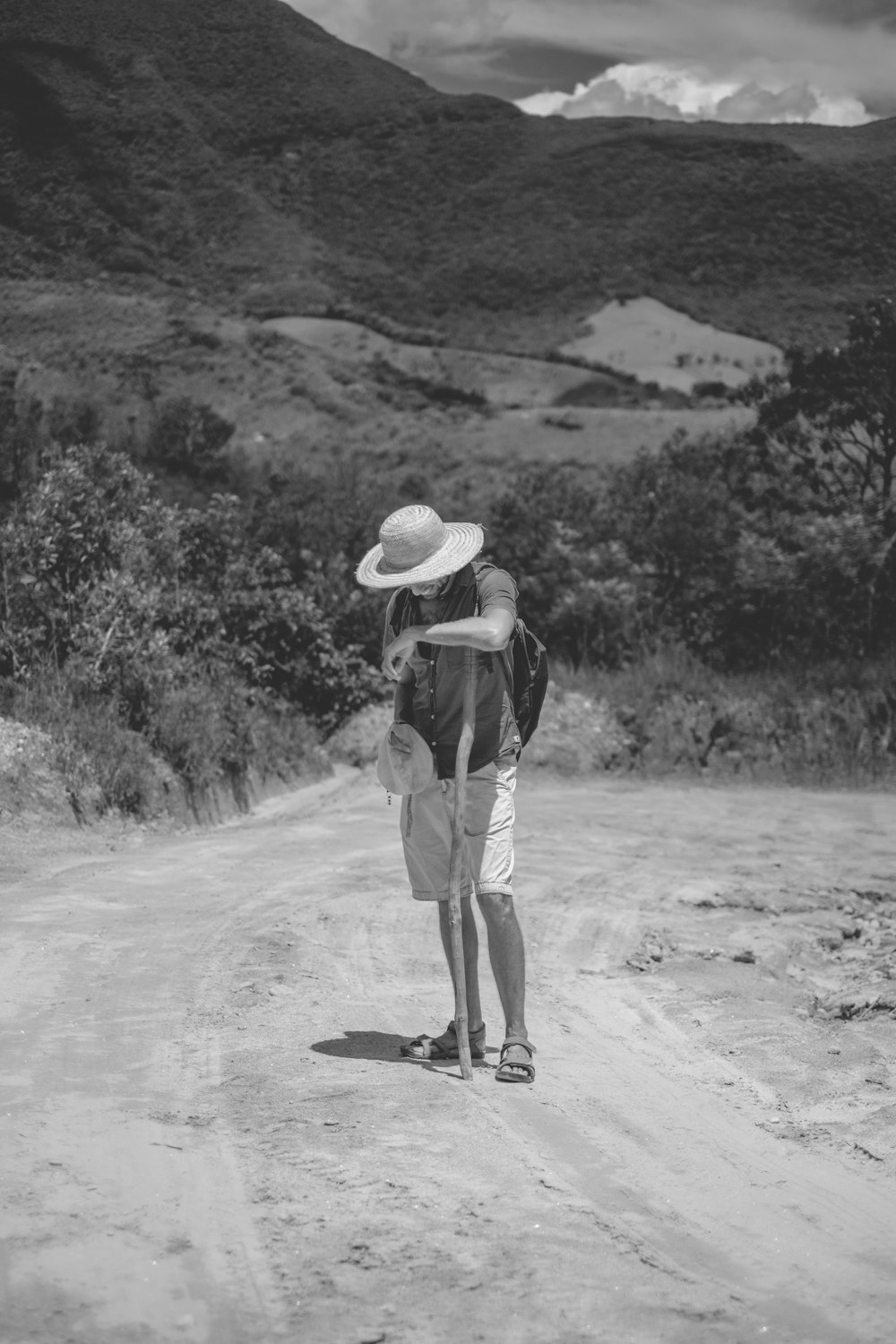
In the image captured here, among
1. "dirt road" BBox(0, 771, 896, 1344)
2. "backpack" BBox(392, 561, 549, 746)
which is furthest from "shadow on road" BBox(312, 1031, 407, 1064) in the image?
"backpack" BBox(392, 561, 549, 746)

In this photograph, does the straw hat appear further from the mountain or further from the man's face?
the mountain

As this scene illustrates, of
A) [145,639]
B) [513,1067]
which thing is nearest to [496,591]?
[513,1067]

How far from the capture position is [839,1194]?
3756 mm

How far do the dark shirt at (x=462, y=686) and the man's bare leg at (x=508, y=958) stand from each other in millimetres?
464

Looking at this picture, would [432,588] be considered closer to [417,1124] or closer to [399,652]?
[399,652]

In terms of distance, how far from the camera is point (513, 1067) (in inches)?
177

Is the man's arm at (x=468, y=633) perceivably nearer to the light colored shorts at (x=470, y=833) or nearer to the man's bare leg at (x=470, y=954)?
the light colored shorts at (x=470, y=833)

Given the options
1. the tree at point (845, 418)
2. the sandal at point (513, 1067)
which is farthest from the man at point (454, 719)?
the tree at point (845, 418)

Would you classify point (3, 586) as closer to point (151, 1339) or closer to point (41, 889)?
point (41, 889)

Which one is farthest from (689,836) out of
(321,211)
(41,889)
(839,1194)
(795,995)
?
(321,211)

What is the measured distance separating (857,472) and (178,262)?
2134 cm

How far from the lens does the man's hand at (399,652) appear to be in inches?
174

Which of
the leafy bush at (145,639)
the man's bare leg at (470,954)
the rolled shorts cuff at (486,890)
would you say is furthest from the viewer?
the leafy bush at (145,639)

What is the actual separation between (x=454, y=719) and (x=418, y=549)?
58cm
